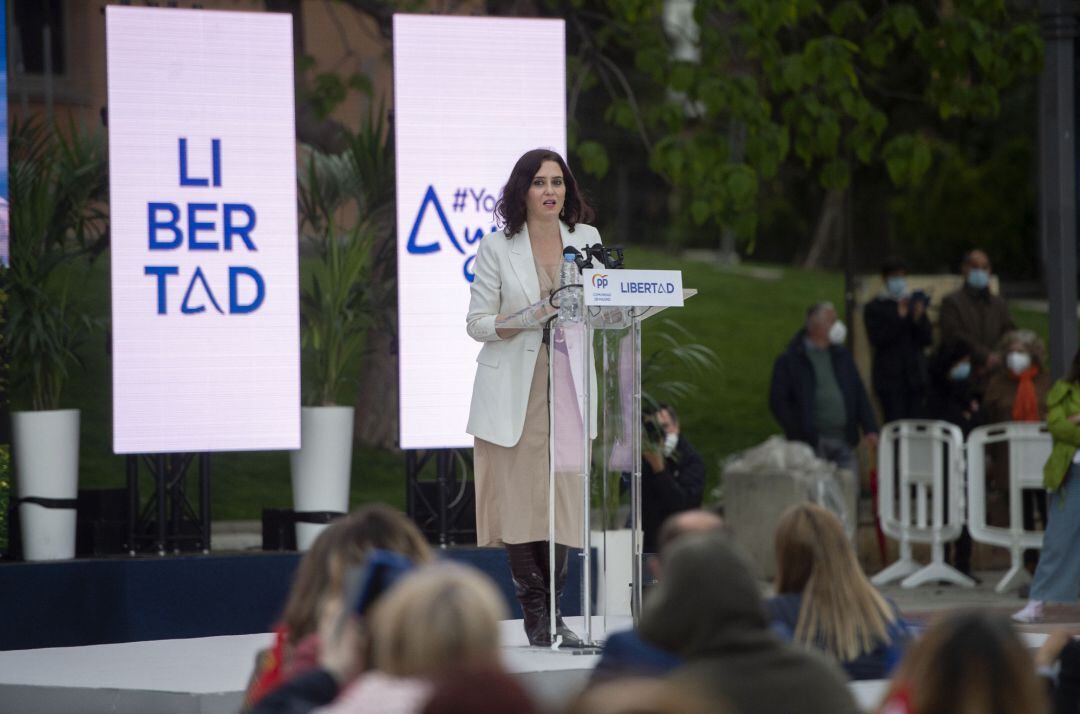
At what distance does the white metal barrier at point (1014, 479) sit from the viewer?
9.37 m

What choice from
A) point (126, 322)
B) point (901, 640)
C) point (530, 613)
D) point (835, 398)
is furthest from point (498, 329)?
point (835, 398)

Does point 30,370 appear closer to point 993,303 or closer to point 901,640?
point 901,640

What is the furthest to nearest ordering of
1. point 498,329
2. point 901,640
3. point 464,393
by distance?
point 464,393, point 498,329, point 901,640

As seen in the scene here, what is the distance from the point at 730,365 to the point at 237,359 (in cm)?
1016

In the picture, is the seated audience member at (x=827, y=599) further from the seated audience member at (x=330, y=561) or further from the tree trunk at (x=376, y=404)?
the tree trunk at (x=376, y=404)

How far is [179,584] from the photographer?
7.07m

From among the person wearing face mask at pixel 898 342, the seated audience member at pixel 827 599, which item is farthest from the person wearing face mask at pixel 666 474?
the seated audience member at pixel 827 599

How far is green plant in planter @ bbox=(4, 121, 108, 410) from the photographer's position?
7.27m

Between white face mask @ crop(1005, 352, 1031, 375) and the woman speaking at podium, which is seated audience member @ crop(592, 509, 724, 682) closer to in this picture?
Answer: the woman speaking at podium

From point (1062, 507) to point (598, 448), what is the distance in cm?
376

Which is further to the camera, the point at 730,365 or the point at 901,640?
the point at 730,365

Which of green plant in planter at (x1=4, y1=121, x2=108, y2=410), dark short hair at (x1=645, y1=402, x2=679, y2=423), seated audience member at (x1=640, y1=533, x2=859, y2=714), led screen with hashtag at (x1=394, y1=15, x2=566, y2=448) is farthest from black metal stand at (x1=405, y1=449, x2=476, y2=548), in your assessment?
seated audience member at (x1=640, y1=533, x2=859, y2=714)

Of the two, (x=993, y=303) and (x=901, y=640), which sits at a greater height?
(x=993, y=303)

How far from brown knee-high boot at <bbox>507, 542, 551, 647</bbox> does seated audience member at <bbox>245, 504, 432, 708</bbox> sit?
2.14 meters
